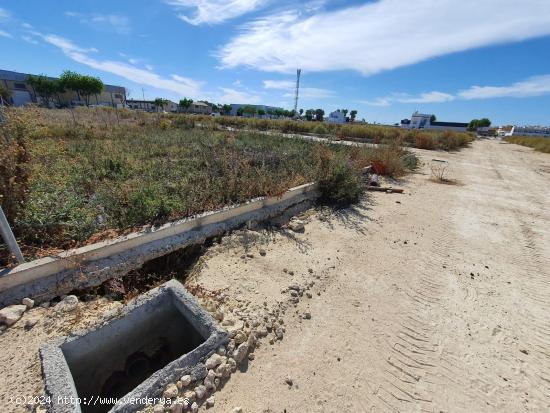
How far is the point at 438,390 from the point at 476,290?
184 centimetres

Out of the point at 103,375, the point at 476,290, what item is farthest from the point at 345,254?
the point at 103,375

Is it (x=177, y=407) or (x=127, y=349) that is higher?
(x=177, y=407)

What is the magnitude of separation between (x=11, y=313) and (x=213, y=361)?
1863mm

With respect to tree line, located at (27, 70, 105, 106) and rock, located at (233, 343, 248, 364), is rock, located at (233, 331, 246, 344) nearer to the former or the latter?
rock, located at (233, 343, 248, 364)

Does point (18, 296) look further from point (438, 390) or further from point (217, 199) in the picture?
point (438, 390)

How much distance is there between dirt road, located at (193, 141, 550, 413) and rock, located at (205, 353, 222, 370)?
0.17 m

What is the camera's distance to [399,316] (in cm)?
291

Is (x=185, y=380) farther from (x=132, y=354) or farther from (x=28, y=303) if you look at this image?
(x=28, y=303)

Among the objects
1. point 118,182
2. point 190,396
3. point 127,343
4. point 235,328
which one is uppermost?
point 118,182

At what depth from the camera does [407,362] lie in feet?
7.80

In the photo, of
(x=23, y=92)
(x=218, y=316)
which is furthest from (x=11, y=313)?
(x=23, y=92)

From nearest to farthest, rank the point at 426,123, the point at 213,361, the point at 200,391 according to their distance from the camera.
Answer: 1. the point at 200,391
2. the point at 213,361
3. the point at 426,123

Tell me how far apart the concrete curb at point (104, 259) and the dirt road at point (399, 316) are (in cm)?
56

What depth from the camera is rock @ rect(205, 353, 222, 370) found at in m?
2.11
